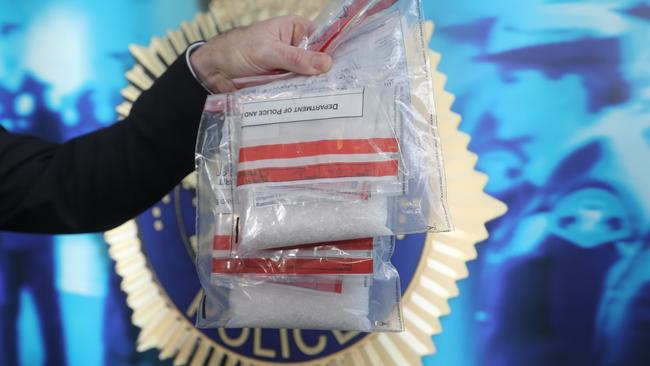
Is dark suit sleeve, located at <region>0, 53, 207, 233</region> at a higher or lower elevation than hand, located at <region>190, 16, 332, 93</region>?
lower

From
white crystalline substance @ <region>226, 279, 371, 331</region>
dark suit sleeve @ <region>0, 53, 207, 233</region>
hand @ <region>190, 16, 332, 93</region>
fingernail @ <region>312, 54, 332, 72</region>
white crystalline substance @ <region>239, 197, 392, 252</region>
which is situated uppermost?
hand @ <region>190, 16, 332, 93</region>

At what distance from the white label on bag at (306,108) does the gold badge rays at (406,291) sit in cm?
32

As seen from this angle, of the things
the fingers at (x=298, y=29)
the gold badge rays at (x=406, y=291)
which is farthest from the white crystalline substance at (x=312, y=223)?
the gold badge rays at (x=406, y=291)

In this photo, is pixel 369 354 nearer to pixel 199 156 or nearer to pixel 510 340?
pixel 510 340

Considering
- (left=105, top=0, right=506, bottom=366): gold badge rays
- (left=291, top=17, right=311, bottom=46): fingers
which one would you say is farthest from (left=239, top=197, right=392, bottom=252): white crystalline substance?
(left=105, top=0, right=506, bottom=366): gold badge rays

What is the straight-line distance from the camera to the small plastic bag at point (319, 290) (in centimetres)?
51

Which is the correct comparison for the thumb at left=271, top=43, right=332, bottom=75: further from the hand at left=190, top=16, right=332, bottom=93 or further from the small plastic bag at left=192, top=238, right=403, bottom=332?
the small plastic bag at left=192, top=238, right=403, bottom=332

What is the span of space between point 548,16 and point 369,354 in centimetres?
53

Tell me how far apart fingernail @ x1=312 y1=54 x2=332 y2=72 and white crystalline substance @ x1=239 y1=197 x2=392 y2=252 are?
12 cm

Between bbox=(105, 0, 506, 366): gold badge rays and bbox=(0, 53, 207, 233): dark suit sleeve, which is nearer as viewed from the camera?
bbox=(0, 53, 207, 233): dark suit sleeve

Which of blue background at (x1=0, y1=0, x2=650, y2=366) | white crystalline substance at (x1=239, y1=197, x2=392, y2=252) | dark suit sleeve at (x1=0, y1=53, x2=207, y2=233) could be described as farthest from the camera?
blue background at (x1=0, y1=0, x2=650, y2=366)

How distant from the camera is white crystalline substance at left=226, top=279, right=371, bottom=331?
20.1 inches

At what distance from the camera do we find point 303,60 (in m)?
0.51

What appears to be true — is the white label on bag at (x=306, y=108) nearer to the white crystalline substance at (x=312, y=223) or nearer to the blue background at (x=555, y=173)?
the white crystalline substance at (x=312, y=223)
